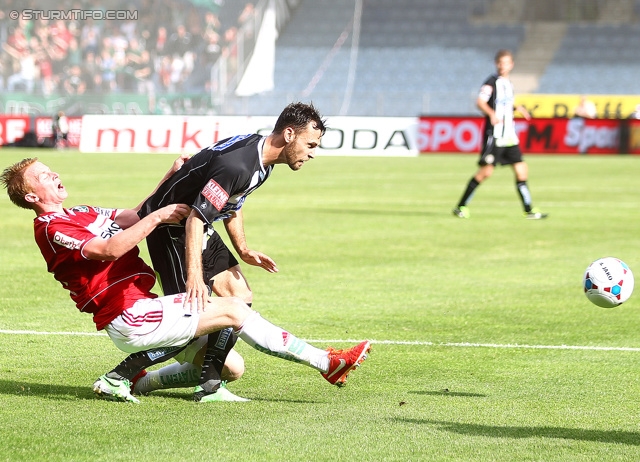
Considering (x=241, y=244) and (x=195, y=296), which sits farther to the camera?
(x=241, y=244)

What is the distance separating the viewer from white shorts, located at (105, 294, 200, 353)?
564 centimetres

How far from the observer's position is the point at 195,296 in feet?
18.4

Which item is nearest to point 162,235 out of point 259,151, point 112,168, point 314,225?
point 259,151

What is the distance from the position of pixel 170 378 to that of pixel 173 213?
1.07 meters

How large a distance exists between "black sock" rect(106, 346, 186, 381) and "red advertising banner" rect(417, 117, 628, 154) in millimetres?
31822

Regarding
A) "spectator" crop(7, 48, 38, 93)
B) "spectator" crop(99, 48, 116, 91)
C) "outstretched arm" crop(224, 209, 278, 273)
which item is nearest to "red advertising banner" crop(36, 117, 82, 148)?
"spectator" crop(7, 48, 38, 93)

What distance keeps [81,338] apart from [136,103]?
35.7 meters

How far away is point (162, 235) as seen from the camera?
20.4 ft

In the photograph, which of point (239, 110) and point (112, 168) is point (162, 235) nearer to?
point (112, 168)

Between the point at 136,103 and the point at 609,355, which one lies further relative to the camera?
the point at 136,103

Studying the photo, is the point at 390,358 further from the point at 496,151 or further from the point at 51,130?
the point at 51,130

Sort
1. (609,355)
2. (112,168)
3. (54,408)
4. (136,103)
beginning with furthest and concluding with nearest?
(136,103)
(112,168)
(609,355)
(54,408)

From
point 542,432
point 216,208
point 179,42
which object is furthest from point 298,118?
point 179,42

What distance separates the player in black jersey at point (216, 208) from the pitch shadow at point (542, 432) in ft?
4.15
